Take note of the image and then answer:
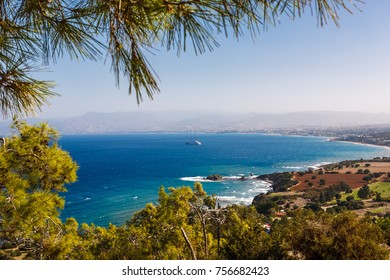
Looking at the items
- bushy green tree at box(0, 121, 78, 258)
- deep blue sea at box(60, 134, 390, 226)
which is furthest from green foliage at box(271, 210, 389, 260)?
deep blue sea at box(60, 134, 390, 226)

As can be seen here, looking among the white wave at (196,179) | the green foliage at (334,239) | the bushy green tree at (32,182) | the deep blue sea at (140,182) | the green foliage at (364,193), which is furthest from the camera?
the white wave at (196,179)

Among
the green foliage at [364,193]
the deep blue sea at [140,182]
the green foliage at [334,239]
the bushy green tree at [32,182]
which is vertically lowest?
the deep blue sea at [140,182]

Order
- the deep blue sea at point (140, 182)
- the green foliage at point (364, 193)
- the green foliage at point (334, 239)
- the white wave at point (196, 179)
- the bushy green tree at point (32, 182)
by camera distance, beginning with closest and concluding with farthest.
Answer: the bushy green tree at point (32, 182)
the green foliage at point (334, 239)
the green foliage at point (364, 193)
the deep blue sea at point (140, 182)
the white wave at point (196, 179)

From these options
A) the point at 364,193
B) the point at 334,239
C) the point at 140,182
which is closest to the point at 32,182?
the point at 334,239

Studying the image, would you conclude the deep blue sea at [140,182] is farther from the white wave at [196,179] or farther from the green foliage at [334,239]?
the green foliage at [334,239]

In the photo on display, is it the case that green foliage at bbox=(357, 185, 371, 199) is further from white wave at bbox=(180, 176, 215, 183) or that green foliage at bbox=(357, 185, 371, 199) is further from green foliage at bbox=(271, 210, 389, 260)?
green foliage at bbox=(271, 210, 389, 260)

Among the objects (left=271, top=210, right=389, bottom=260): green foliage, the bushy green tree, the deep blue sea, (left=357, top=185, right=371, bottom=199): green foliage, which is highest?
the bushy green tree

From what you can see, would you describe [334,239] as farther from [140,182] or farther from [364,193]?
[140,182]

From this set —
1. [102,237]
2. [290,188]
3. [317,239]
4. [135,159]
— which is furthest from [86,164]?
[317,239]

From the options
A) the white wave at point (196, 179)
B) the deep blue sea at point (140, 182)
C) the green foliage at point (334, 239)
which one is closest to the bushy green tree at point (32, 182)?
the green foliage at point (334, 239)

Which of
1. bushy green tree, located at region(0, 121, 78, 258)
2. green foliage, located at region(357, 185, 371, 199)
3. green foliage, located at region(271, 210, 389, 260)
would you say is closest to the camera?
bushy green tree, located at region(0, 121, 78, 258)

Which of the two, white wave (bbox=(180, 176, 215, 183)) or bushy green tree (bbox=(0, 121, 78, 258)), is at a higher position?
bushy green tree (bbox=(0, 121, 78, 258))
